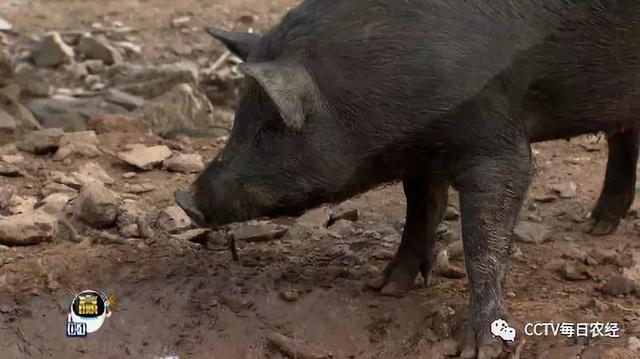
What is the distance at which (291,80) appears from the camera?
339cm

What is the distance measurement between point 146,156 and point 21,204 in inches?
35.5

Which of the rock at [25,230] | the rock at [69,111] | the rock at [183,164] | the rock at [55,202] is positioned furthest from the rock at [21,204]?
the rock at [69,111]

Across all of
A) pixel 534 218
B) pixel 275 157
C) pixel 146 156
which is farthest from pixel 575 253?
pixel 146 156

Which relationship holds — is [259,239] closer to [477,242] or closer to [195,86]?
[477,242]

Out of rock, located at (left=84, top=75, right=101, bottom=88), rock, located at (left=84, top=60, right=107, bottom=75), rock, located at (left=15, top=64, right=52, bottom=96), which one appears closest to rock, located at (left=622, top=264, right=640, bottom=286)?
rock, located at (left=15, top=64, right=52, bottom=96)

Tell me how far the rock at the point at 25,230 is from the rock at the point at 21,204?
23 centimetres

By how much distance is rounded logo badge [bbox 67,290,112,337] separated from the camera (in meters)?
3.79

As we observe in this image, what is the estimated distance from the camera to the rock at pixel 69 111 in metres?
6.45

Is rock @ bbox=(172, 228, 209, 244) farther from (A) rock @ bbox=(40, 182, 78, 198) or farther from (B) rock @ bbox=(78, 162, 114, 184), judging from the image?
(B) rock @ bbox=(78, 162, 114, 184)

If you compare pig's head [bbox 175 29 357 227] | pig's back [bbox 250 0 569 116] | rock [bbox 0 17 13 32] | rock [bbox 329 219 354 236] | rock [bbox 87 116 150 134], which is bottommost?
rock [bbox 0 17 13 32]

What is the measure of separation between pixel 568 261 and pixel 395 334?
1.05 m

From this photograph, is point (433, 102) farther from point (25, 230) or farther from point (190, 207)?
point (25, 230)

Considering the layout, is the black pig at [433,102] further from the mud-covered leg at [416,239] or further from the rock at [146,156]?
the rock at [146,156]

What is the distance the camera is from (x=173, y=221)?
4582 millimetres
